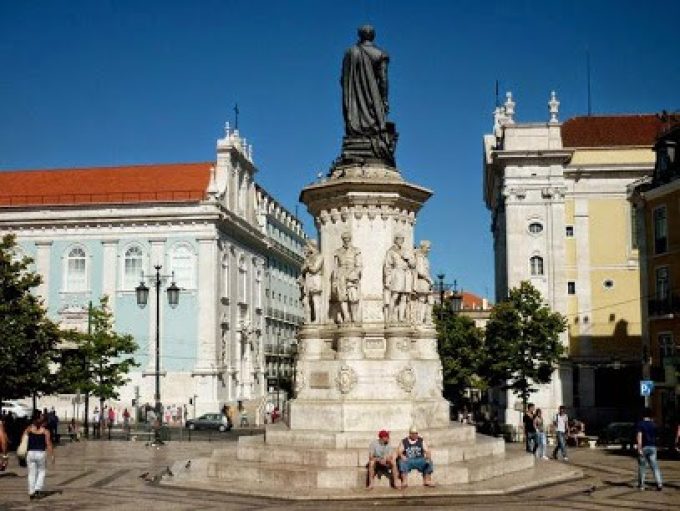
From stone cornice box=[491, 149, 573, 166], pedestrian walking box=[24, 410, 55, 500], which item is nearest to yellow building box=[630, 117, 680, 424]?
stone cornice box=[491, 149, 573, 166]

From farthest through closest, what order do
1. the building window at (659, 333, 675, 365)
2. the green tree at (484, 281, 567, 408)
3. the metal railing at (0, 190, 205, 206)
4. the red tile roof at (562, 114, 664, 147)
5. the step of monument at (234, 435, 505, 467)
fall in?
the metal railing at (0, 190, 205, 206), the red tile roof at (562, 114, 664, 147), the green tree at (484, 281, 567, 408), the building window at (659, 333, 675, 365), the step of monument at (234, 435, 505, 467)

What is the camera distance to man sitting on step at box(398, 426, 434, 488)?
14.6 meters

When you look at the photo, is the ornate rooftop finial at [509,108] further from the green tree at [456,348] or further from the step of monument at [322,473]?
the step of monument at [322,473]

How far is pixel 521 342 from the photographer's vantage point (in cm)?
3706

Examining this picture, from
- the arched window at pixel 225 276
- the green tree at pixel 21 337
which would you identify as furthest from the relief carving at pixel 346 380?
the arched window at pixel 225 276

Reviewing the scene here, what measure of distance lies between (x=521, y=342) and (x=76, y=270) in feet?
103

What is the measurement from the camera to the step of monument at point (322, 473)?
14.5 m

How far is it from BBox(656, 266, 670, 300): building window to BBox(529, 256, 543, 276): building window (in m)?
14.4

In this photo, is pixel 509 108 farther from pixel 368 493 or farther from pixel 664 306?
pixel 368 493

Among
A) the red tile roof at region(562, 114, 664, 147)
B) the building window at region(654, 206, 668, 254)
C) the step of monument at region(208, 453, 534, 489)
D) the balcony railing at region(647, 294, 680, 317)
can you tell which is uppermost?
the red tile roof at region(562, 114, 664, 147)

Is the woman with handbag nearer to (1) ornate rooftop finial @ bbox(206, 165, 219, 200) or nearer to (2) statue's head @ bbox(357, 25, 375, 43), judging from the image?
(2) statue's head @ bbox(357, 25, 375, 43)

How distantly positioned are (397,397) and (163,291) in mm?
41368

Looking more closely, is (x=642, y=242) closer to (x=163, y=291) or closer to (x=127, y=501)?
(x=127, y=501)

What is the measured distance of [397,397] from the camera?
55.3 ft
